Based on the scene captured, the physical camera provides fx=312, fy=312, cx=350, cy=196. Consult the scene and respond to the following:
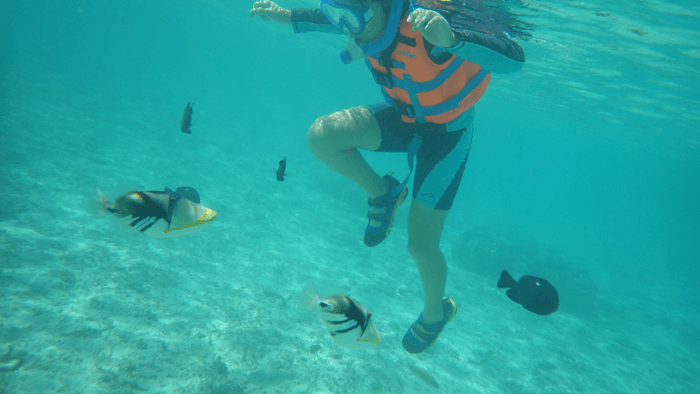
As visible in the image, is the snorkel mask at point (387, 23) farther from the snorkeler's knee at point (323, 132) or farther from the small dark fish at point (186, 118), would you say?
the small dark fish at point (186, 118)

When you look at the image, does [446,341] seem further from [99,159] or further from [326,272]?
[99,159]

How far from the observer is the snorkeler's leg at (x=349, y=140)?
330cm

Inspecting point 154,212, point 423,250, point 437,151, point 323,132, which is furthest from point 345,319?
point 437,151

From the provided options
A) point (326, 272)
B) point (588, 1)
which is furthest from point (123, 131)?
point (588, 1)

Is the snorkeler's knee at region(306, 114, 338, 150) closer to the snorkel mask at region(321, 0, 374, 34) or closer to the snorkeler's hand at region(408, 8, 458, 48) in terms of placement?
the snorkel mask at region(321, 0, 374, 34)

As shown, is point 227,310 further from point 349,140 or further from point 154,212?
point 154,212

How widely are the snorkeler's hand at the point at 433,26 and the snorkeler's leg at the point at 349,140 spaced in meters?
1.25

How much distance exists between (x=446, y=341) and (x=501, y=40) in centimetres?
800

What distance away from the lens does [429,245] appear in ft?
11.9

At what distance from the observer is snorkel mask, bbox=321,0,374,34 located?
2781mm

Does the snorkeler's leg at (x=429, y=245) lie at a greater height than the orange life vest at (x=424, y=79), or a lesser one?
lesser

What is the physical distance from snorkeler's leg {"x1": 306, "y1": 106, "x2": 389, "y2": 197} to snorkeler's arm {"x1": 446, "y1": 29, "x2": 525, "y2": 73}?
1.22 metres

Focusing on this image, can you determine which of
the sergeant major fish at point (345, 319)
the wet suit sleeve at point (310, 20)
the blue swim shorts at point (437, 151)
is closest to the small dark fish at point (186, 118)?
the wet suit sleeve at point (310, 20)

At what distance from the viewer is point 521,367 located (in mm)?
8352
